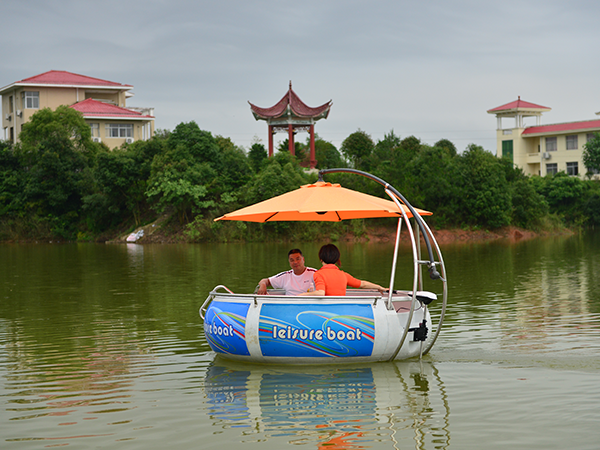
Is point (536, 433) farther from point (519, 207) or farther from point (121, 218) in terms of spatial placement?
point (121, 218)

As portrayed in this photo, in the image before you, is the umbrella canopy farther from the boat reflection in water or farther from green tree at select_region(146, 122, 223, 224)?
green tree at select_region(146, 122, 223, 224)

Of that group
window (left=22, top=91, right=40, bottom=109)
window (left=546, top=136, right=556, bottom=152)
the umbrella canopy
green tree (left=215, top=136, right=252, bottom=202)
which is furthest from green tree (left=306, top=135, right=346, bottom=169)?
the umbrella canopy

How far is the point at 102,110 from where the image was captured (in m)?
67.4

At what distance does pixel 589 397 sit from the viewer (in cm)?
725

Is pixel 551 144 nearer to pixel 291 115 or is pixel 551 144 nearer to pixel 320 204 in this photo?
pixel 291 115

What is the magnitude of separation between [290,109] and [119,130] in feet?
74.8

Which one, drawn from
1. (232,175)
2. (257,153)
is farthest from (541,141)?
(232,175)

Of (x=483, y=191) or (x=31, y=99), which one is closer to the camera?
(x=483, y=191)

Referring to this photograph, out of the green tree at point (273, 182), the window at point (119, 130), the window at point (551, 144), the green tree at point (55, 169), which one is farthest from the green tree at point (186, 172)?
the window at point (551, 144)

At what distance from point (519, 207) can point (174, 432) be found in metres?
49.3

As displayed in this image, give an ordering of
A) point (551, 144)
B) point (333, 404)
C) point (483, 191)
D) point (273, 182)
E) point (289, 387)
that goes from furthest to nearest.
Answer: point (551, 144), point (483, 191), point (273, 182), point (289, 387), point (333, 404)

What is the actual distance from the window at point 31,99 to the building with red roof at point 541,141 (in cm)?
4898

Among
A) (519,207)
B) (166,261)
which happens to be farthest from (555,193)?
(166,261)

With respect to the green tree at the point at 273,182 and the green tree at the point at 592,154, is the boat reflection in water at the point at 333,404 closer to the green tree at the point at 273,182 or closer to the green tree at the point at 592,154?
the green tree at the point at 273,182
